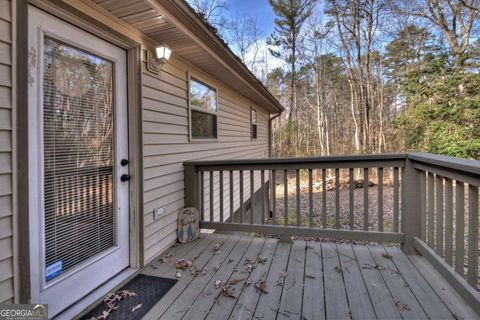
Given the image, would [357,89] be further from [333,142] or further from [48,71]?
[48,71]

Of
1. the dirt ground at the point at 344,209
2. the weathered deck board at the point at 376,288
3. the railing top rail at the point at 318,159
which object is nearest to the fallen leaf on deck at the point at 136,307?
the weathered deck board at the point at 376,288

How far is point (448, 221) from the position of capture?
1.96 meters

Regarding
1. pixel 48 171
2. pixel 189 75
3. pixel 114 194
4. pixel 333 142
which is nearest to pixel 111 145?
pixel 114 194

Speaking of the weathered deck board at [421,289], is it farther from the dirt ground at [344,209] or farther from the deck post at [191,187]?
the dirt ground at [344,209]

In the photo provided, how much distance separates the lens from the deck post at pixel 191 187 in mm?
3285

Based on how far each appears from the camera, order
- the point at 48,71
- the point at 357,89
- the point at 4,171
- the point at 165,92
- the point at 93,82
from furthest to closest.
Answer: the point at 357,89
the point at 165,92
the point at 93,82
the point at 48,71
the point at 4,171

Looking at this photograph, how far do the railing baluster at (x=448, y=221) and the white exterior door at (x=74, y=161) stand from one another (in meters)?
2.61

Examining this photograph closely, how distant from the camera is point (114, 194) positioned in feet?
7.47

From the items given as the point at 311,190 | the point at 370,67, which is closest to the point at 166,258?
the point at 311,190

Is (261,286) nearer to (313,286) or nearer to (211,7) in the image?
(313,286)

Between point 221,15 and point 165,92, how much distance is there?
849 cm

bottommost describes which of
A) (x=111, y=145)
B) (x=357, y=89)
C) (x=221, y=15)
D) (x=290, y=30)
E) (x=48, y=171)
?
(x=48, y=171)

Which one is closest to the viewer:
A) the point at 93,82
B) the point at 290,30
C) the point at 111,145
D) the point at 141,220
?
the point at 93,82

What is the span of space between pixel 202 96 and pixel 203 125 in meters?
0.46
